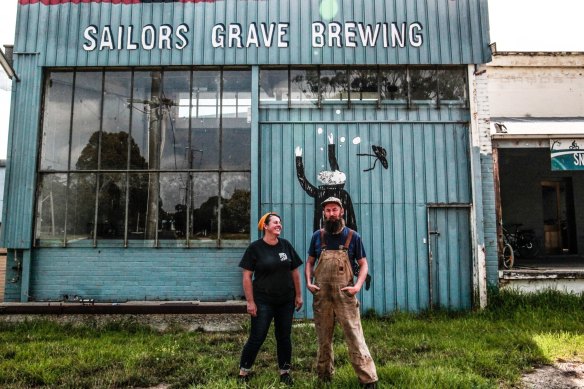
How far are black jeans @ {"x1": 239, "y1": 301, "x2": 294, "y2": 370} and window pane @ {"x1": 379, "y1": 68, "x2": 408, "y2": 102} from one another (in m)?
5.69

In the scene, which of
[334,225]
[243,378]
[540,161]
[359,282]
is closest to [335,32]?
[334,225]

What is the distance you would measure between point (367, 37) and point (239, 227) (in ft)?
15.3

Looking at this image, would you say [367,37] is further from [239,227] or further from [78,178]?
[78,178]

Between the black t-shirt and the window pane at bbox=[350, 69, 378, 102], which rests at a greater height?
the window pane at bbox=[350, 69, 378, 102]

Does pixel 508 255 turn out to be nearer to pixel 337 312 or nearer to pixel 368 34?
pixel 368 34

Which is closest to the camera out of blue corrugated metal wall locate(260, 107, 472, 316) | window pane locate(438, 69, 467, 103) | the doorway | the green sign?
blue corrugated metal wall locate(260, 107, 472, 316)

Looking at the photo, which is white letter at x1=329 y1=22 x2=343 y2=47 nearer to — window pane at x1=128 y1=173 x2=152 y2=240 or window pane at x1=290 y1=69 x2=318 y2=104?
window pane at x1=290 y1=69 x2=318 y2=104

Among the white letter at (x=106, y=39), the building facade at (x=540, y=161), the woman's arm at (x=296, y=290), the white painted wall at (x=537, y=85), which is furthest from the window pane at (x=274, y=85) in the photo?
the white painted wall at (x=537, y=85)

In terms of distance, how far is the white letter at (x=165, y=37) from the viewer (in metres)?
8.73

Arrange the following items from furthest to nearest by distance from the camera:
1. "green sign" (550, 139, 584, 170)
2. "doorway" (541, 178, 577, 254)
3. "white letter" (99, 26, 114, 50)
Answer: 1. "doorway" (541, 178, 577, 254)
2. "green sign" (550, 139, 584, 170)
3. "white letter" (99, 26, 114, 50)

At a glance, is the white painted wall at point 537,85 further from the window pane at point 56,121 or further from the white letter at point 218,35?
the window pane at point 56,121

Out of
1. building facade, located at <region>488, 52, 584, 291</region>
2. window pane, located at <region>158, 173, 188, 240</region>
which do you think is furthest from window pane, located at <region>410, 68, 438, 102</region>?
window pane, located at <region>158, 173, 188, 240</region>

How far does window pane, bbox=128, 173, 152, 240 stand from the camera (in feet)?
28.0

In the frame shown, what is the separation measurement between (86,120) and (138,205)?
6.91ft
